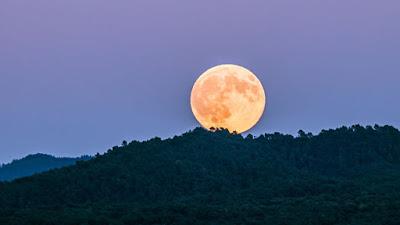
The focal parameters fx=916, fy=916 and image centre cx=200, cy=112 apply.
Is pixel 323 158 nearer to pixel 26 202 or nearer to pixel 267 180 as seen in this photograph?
pixel 267 180

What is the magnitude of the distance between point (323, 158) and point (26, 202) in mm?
52188

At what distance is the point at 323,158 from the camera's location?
139375mm

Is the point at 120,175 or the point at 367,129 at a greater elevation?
the point at 367,129

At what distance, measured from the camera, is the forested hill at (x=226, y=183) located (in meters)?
84.1

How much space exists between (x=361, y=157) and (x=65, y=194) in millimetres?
49977

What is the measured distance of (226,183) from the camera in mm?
116938

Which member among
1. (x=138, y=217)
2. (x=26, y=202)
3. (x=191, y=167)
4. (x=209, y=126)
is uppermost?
(x=209, y=126)

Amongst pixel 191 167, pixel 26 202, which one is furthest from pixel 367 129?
pixel 26 202

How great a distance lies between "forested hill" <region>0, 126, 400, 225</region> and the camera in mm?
84062

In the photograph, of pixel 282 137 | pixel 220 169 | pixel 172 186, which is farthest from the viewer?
pixel 282 137

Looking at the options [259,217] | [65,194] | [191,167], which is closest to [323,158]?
[191,167]

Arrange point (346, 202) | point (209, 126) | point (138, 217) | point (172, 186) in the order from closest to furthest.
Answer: point (138, 217) → point (346, 202) → point (172, 186) → point (209, 126)

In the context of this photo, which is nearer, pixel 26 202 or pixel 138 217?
pixel 138 217

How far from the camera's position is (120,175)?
4503 inches
